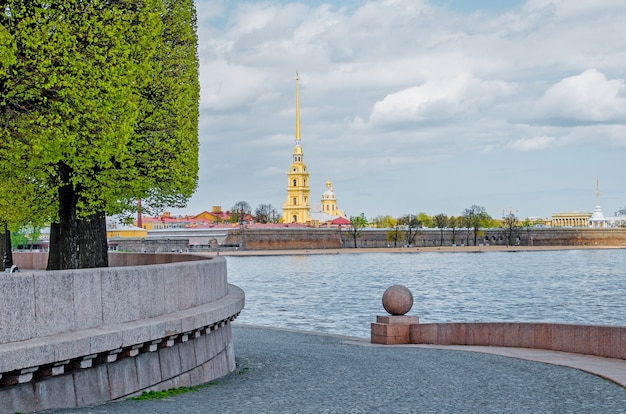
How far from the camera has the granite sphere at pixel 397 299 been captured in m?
22.9

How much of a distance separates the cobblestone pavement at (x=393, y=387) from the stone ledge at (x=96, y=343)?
0.75m

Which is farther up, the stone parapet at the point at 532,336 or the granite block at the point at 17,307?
the granite block at the point at 17,307

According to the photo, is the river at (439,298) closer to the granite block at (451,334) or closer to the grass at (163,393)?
the granite block at (451,334)

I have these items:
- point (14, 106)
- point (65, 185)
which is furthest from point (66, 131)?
point (65, 185)

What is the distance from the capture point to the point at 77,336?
11.5 metres

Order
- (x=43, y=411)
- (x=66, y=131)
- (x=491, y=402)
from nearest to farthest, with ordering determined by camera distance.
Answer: (x=43, y=411), (x=491, y=402), (x=66, y=131)

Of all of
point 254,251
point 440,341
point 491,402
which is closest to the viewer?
point 491,402

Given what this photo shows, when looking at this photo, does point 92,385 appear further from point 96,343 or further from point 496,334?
point 496,334

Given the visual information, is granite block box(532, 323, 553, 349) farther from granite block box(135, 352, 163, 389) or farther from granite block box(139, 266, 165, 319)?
granite block box(135, 352, 163, 389)

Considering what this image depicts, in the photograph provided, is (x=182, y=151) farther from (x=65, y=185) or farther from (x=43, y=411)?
(x=43, y=411)

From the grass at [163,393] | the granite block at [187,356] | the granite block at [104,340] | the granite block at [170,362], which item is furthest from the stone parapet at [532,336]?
the granite block at [104,340]

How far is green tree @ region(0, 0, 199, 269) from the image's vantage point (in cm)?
1955

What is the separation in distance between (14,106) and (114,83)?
7.22ft

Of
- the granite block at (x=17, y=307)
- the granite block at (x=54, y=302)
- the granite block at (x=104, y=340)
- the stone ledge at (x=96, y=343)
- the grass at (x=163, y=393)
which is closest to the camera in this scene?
the stone ledge at (x=96, y=343)
